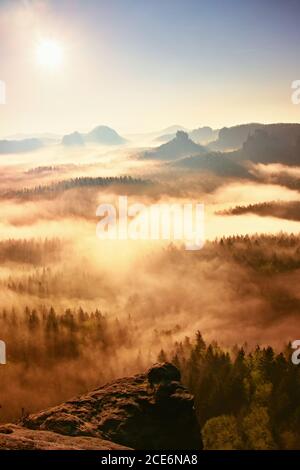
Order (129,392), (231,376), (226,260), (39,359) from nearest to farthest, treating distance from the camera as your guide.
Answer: (129,392)
(231,376)
(39,359)
(226,260)

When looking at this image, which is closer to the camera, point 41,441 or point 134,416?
point 41,441

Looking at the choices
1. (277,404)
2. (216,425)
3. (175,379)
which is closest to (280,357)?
(277,404)

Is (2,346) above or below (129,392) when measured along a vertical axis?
above

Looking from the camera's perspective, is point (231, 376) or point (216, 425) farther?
point (231, 376)

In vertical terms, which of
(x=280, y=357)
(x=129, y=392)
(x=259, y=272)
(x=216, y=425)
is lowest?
(x=216, y=425)

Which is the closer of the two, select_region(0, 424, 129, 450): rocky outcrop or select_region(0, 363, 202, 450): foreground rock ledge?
select_region(0, 424, 129, 450): rocky outcrop

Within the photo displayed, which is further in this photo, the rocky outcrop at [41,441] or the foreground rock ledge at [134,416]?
the foreground rock ledge at [134,416]

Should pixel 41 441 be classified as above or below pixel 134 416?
below
